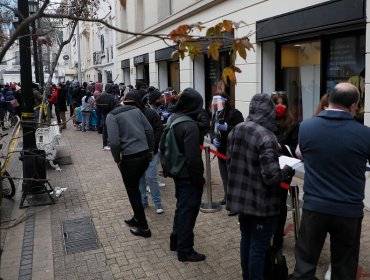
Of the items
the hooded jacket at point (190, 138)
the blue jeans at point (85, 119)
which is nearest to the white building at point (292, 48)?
the hooded jacket at point (190, 138)

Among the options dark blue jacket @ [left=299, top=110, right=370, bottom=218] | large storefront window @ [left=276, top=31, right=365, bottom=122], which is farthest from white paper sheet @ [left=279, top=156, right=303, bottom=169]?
large storefront window @ [left=276, top=31, right=365, bottom=122]

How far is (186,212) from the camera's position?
4.46 m

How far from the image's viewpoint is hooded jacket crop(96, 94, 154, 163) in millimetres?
5016

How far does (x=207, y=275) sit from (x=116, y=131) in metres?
1.99

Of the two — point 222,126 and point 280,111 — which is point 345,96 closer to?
point 280,111

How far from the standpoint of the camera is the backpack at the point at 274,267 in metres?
3.73

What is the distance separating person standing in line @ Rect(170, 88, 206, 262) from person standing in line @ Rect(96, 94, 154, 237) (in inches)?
31.1

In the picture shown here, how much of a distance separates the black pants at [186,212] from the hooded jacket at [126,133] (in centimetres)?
88

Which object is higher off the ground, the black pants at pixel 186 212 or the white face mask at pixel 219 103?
the white face mask at pixel 219 103

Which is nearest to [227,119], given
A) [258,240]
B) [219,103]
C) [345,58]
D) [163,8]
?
[219,103]

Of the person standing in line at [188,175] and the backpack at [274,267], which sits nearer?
the backpack at [274,267]

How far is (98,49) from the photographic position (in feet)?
113

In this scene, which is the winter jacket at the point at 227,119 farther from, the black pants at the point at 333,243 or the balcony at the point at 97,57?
the balcony at the point at 97,57

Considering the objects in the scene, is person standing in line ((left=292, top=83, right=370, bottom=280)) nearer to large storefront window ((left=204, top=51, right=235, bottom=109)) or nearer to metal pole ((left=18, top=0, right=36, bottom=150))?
metal pole ((left=18, top=0, right=36, bottom=150))
